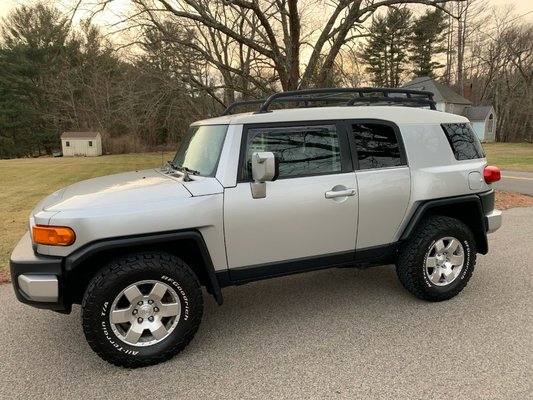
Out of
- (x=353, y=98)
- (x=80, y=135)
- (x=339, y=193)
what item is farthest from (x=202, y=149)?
(x=80, y=135)

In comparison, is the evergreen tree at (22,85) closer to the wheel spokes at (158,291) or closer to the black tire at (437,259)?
the wheel spokes at (158,291)

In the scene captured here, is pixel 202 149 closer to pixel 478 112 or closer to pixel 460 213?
pixel 460 213

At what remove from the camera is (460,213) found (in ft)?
14.1

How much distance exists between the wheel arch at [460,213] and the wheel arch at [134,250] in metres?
1.90

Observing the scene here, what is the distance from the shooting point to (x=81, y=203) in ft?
9.78

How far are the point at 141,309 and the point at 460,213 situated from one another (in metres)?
3.28

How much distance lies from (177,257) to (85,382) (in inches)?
41.6

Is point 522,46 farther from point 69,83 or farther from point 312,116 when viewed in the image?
point 312,116

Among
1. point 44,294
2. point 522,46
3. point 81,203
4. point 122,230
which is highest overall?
point 522,46

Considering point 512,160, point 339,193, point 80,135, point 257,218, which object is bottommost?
point 512,160

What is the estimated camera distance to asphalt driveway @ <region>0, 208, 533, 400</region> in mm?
2744

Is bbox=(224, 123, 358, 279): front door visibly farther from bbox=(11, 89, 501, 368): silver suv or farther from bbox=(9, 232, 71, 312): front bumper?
bbox=(9, 232, 71, 312): front bumper

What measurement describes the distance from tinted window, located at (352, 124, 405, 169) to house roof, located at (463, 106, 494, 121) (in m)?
48.4

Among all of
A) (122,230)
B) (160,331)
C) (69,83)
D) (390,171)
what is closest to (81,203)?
(122,230)
